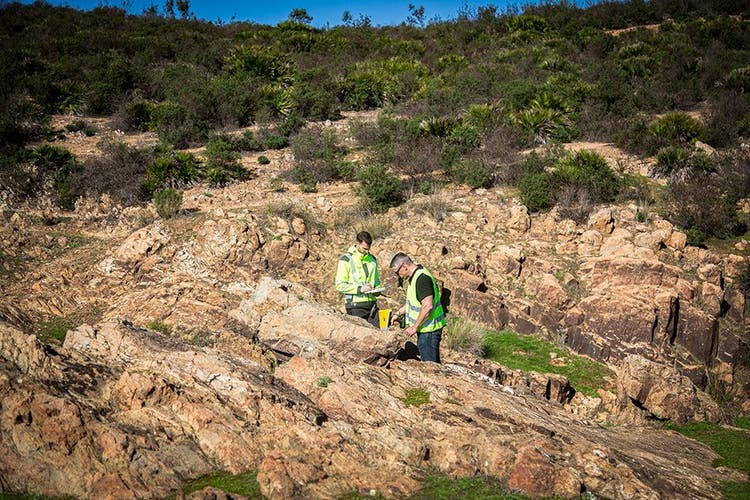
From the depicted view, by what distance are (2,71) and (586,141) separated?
63.4ft

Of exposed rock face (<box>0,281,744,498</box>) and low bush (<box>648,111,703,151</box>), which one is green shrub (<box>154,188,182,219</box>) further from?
low bush (<box>648,111,703,151</box>)

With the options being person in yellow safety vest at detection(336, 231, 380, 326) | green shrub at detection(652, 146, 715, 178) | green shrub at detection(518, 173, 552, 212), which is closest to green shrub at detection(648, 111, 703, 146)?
green shrub at detection(652, 146, 715, 178)

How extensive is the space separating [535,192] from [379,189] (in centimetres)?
337

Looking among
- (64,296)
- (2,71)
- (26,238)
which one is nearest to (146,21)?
(2,71)

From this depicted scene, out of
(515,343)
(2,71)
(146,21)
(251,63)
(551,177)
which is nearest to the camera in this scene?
(515,343)

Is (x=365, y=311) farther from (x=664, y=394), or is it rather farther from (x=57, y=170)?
(x=57, y=170)

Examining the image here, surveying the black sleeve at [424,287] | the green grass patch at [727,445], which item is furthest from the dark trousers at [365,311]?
the green grass patch at [727,445]

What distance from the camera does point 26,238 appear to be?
1156 cm

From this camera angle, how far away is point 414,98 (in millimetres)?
19594

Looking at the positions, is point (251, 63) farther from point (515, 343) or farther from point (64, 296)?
point (515, 343)

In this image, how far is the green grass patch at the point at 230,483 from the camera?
13.6 ft

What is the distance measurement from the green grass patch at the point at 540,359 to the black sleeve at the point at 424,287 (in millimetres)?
2749

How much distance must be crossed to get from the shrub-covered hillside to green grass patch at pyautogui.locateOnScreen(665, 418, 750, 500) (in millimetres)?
5318

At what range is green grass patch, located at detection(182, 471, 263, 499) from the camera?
4.14 metres
